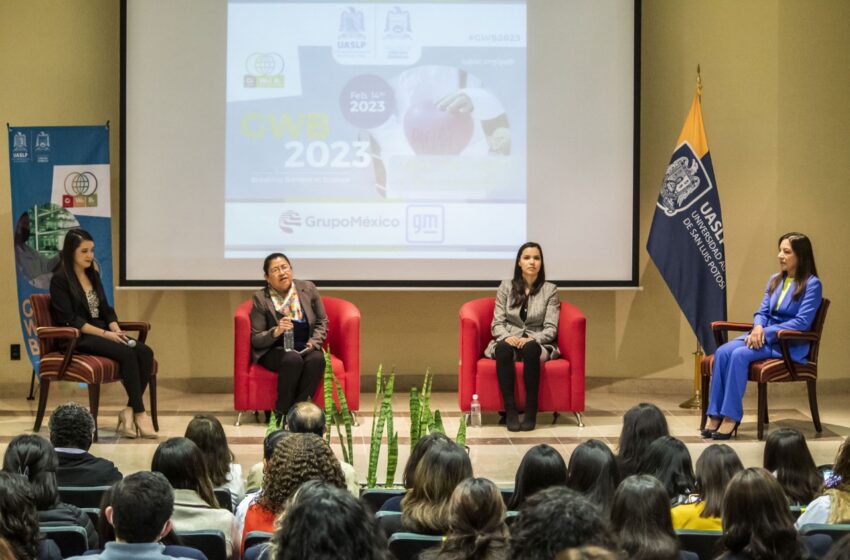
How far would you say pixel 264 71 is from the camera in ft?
24.9

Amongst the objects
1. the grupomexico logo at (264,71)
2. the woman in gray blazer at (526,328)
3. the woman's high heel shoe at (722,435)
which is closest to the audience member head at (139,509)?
the woman in gray blazer at (526,328)

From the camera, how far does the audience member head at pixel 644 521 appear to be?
8.96 ft

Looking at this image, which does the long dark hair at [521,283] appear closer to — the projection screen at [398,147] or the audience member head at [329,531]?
the projection screen at [398,147]

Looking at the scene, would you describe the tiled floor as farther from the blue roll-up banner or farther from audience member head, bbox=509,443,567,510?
audience member head, bbox=509,443,567,510

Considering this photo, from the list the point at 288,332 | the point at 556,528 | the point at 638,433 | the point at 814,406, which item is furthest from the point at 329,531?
the point at 814,406

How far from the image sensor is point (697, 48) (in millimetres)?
7879

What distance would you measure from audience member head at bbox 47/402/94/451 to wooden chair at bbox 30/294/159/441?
2.32 metres

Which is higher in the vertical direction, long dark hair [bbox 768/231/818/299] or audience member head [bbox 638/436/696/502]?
long dark hair [bbox 768/231/818/299]

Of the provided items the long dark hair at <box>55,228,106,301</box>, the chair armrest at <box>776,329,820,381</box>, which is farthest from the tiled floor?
the long dark hair at <box>55,228,106,301</box>

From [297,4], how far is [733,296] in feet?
11.4

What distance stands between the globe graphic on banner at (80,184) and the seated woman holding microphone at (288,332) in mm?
1384

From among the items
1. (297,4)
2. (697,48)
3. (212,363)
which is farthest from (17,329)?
(697,48)

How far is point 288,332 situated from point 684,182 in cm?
268

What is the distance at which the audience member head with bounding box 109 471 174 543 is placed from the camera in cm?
263
